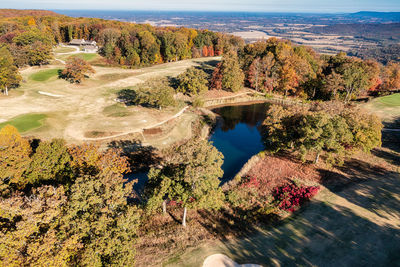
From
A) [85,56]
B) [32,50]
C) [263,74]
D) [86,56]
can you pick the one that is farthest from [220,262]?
[86,56]

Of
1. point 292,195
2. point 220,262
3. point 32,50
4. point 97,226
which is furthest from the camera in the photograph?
point 32,50

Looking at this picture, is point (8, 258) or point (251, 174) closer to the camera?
point (8, 258)

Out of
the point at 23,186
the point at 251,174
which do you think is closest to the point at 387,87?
the point at 251,174

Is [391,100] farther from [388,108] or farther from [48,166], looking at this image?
[48,166]

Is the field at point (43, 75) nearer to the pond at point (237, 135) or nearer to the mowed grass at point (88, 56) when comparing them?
the mowed grass at point (88, 56)

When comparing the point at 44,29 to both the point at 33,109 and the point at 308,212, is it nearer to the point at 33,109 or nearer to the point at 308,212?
the point at 33,109
